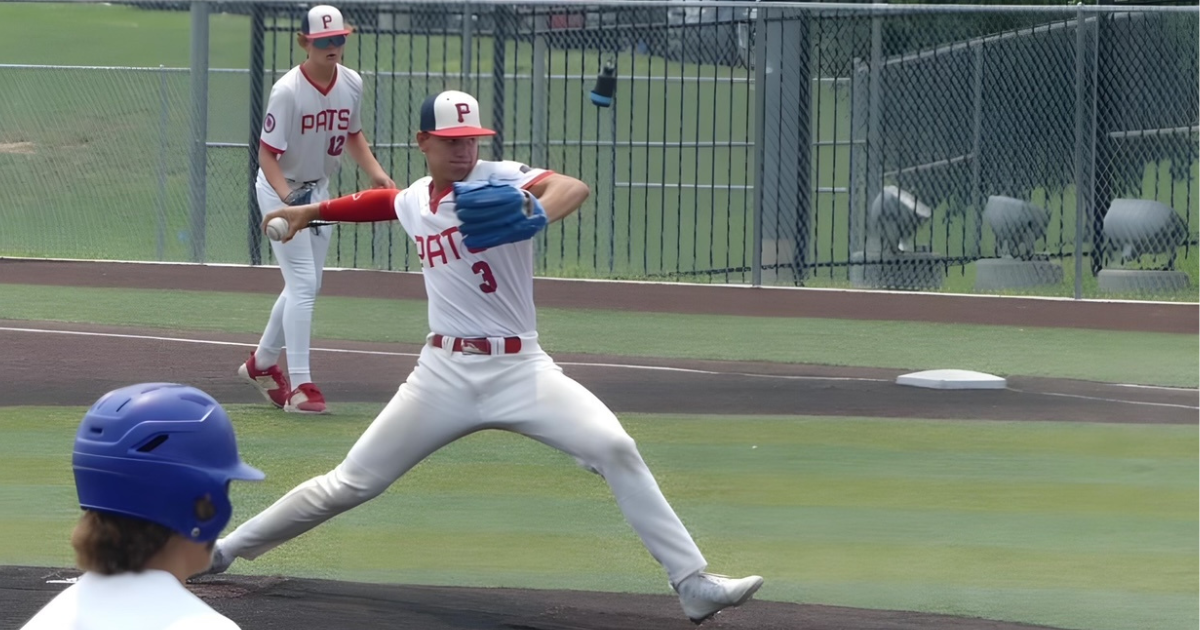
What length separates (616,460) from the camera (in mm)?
6035

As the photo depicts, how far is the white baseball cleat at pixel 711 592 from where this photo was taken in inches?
238

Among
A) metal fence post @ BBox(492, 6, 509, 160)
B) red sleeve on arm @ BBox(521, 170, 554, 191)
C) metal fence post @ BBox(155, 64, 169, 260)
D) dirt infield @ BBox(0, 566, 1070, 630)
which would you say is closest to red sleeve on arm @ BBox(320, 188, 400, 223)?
red sleeve on arm @ BBox(521, 170, 554, 191)

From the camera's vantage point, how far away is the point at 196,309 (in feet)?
51.6

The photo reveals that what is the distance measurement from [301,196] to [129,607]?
24.1ft

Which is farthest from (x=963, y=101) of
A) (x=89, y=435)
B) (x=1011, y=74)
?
(x=89, y=435)

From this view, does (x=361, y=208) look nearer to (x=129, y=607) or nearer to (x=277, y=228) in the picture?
(x=277, y=228)

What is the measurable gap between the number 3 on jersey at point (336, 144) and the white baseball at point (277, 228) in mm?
3482

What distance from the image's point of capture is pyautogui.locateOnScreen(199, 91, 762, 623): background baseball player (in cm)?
604

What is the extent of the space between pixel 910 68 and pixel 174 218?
842 cm

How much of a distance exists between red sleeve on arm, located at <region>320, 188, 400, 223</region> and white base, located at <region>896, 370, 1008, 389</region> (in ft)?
20.3

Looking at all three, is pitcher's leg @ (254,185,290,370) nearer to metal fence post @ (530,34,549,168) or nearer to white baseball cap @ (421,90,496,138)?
white baseball cap @ (421,90,496,138)

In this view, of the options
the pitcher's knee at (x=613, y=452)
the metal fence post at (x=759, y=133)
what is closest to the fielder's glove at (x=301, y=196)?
the pitcher's knee at (x=613, y=452)

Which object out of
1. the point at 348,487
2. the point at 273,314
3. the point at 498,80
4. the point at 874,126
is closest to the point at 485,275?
the point at 348,487

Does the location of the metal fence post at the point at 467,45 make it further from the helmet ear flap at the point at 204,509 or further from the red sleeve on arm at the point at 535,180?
the helmet ear flap at the point at 204,509
